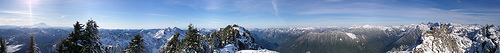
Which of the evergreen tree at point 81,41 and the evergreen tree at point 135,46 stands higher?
the evergreen tree at point 81,41

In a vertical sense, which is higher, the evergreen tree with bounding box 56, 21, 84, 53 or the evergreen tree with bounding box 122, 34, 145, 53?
the evergreen tree with bounding box 56, 21, 84, 53

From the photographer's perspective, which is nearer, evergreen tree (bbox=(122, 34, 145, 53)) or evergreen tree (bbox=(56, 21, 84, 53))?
evergreen tree (bbox=(56, 21, 84, 53))

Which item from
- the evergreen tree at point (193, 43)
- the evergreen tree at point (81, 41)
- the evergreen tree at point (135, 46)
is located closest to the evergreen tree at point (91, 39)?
the evergreen tree at point (81, 41)

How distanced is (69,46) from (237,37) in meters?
49.8

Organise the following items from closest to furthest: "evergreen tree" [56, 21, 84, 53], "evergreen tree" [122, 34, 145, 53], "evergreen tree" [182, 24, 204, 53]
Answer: "evergreen tree" [56, 21, 84, 53], "evergreen tree" [122, 34, 145, 53], "evergreen tree" [182, 24, 204, 53]

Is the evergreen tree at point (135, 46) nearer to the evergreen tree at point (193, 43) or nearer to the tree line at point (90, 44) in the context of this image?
the tree line at point (90, 44)

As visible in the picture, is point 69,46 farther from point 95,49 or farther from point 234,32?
point 234,32

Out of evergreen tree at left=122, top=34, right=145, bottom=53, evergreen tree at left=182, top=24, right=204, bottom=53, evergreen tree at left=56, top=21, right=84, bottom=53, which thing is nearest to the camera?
evergreen tree at left=56, top=21, right=84, bottom=53

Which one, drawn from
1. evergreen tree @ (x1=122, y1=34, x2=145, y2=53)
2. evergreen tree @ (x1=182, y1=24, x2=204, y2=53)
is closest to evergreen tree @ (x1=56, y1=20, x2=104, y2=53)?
evergreen tree @ (x1=122, y1=34, x2=145, y2=53)

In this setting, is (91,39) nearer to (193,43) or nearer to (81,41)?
(81,41)

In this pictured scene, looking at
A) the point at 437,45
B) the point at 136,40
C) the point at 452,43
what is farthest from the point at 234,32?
the point at 452,43

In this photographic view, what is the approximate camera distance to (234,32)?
6469 centimetres

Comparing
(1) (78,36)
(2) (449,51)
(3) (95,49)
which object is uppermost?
(1) (78,36)

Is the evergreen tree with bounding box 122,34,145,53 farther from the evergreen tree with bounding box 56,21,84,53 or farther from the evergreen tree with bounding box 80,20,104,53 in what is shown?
the evergreen tree with bounding box 56,21,84,53
